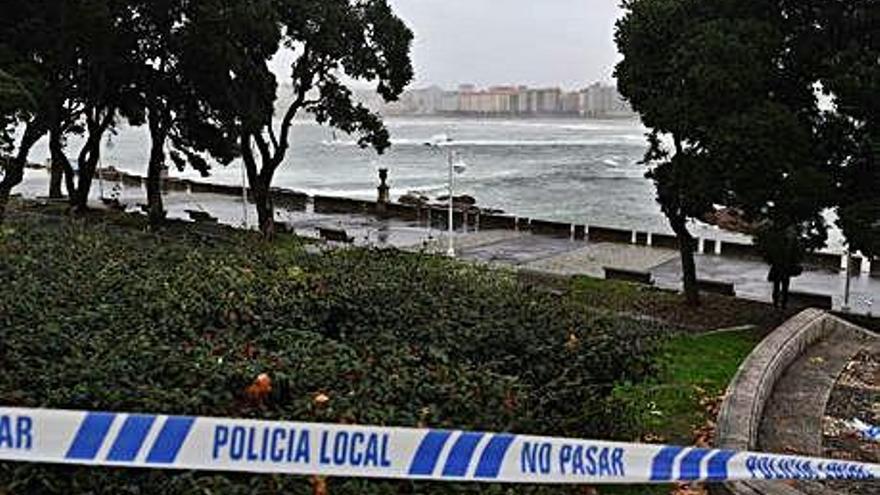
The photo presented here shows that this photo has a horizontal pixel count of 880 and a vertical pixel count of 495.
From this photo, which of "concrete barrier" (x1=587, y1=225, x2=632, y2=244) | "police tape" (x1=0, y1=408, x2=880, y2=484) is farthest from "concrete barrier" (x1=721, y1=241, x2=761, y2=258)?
"police tape" (x1=0, y1=408, x2=880, y2=484)

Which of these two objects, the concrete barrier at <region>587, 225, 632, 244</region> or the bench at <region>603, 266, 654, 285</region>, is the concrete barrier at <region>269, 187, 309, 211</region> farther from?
the bench at <region>603, 266, 654, 285</region>

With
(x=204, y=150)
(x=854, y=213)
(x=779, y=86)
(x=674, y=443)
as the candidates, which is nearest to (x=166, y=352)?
(x=674, y=443)

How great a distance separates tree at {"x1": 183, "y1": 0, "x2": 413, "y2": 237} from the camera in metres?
26.1

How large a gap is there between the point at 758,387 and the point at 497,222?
103 feet

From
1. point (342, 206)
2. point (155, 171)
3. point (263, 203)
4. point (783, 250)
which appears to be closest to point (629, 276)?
point (783, 250)

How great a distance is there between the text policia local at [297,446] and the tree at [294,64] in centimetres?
2297

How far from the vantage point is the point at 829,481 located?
6445 mm

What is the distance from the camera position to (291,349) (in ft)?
18.8

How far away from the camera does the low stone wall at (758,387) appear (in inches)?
226

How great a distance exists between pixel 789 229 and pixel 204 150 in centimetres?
2006

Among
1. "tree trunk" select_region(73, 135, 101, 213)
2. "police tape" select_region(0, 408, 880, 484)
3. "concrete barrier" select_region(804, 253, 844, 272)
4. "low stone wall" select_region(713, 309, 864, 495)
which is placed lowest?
"concrete barrier" select_region(804, 253, 844, 272)

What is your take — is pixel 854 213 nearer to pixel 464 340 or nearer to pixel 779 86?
pixel 779 86

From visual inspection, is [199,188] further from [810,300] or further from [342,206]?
[810,300]

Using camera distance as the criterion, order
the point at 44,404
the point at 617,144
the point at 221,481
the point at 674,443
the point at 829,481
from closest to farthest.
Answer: the point at 221,481 < the point at 44,404 < the point at 829,481 < the point at 674,443 < the point at 617,144
